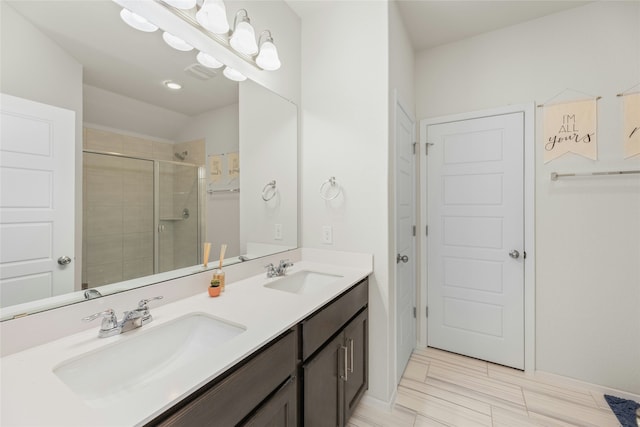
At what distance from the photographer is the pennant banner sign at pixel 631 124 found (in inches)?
69.0

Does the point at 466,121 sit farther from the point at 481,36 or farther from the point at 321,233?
the point at 321,233

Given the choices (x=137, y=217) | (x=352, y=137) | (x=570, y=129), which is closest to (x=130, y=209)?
(x=137, y=217)

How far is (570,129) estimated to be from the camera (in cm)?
192

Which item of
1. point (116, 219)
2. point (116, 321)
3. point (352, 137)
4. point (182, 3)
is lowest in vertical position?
point (116, 321)

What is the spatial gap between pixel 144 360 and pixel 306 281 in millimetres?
990

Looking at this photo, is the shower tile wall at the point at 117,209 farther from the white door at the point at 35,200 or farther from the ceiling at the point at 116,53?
the ceiling at the point at 116,53

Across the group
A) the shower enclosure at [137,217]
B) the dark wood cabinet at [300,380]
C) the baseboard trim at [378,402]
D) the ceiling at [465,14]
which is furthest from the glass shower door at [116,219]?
the ceiling at [465,14]

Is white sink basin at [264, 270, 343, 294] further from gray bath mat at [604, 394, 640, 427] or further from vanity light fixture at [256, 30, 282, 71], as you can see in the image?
gray bath mat at [604, 394, 640, 427]

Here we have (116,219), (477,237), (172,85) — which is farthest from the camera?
(477,237)

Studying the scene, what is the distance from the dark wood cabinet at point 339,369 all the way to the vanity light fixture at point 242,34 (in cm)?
141

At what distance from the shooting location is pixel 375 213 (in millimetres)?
1714

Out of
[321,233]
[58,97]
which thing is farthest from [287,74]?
[58,97]

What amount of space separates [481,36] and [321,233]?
2100mm

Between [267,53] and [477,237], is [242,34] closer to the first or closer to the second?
[267,53]
